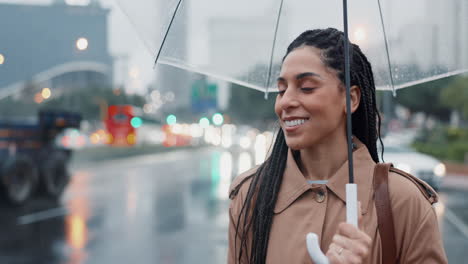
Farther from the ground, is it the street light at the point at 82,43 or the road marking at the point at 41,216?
the street light at the point at 82,43

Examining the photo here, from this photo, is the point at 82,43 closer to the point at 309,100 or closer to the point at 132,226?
the point at 309,100

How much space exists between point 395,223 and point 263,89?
0.95 meters

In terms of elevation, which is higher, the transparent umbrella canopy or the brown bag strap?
the transparent umbrella canopy

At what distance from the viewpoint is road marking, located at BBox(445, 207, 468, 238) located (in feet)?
32.9

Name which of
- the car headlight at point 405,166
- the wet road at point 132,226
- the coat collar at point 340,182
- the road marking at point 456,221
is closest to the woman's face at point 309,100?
the coat collar at point 340,182

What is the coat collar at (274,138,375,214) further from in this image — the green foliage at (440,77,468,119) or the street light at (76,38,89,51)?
the green foliage at (440,77,468,119)

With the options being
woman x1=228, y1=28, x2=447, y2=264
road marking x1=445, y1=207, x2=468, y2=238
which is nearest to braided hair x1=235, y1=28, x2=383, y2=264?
woman x1=228, y1=28, x2=447, y2=264

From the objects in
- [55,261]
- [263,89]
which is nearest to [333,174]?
[263,89]

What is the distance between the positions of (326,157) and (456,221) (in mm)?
9839

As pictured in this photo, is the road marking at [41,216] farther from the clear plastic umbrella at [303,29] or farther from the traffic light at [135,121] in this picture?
the traffic light at [135,121]

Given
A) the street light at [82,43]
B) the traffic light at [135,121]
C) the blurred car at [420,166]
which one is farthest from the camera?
the traffic light at [135,121]

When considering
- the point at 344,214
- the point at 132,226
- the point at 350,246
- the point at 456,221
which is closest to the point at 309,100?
the point at 344,214

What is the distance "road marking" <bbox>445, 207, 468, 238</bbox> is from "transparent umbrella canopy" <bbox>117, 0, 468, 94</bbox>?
7630 millimetres

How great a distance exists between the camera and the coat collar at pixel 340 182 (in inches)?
75.0
